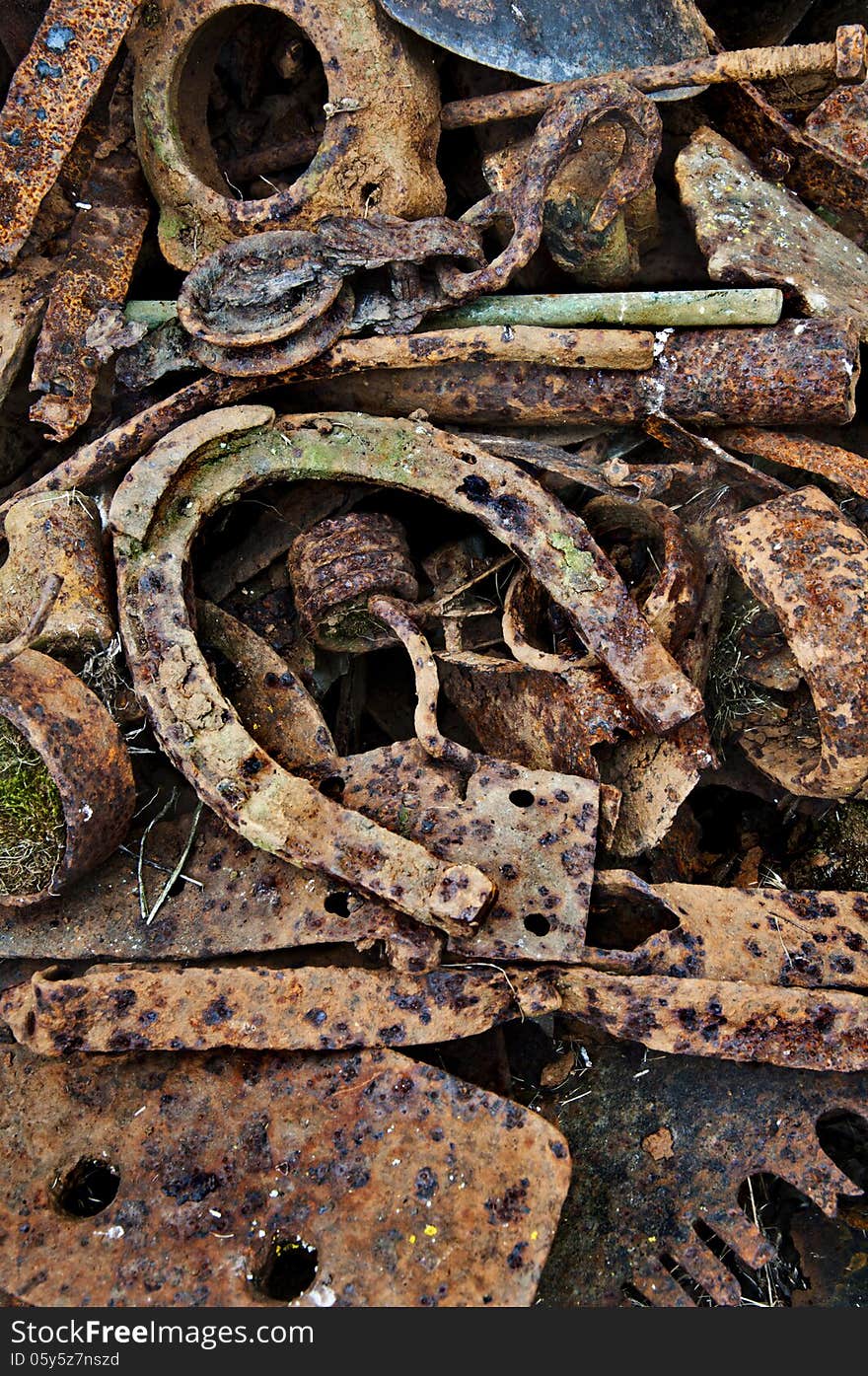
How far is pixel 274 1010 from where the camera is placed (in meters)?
2.20

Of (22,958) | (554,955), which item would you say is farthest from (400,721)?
(22,958)

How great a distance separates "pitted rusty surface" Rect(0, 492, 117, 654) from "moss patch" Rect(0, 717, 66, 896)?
1.00 ft

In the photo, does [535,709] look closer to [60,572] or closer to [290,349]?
[290,349]

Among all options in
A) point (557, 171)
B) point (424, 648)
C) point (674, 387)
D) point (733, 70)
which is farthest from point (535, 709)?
point (733, 70)

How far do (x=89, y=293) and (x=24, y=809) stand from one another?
145 cm

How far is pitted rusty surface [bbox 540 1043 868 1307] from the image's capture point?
2158 millimetres

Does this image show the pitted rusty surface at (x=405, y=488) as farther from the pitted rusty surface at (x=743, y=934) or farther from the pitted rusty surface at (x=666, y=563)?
the pitted rusty surface at (x=743, y=934)

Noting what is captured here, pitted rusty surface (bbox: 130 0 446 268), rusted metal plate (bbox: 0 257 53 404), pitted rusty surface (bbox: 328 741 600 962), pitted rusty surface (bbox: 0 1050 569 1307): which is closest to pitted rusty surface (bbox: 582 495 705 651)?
pitted rusty surface (bbox: 328 741 600 962)

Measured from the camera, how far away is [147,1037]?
2.18 metres

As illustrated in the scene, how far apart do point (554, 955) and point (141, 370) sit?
6.18 ft

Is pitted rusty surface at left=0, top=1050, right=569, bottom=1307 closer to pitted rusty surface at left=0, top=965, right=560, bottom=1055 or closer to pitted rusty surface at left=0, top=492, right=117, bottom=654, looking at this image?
pitted rusty surface at left=0, top=965, right=560, bottom=1055

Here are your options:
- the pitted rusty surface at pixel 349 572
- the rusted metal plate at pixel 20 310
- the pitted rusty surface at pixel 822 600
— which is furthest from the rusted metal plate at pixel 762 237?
the rusted metal plate at pixel 20 310

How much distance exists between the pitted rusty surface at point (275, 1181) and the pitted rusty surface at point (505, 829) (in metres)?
0.34

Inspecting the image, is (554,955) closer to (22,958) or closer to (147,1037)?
(147,1037)
